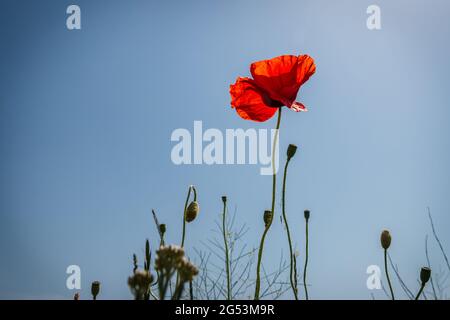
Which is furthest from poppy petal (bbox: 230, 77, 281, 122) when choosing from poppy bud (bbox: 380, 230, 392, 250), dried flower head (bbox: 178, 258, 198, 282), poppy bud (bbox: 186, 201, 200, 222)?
dried flower head (bbox: 178, 258, 198, 282)

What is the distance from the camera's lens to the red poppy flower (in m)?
1.44

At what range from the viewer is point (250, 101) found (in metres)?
1.55

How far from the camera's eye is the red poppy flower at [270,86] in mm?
1438

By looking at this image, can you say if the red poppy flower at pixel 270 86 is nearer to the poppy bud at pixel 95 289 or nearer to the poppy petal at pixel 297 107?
the poppy petal at pixel 297 107

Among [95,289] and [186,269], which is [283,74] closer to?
[95,289]

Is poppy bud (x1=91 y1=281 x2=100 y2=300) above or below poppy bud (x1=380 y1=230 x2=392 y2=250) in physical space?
below

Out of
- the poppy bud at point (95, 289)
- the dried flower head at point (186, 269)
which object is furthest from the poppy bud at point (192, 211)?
the dried flower head at point (186, 269)

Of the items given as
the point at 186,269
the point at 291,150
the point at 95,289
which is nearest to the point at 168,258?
the point at 186,269

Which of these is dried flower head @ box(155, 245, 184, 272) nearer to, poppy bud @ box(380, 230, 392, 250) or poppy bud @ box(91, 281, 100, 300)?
poppy bud @ box(91, 281, 100, 300)
